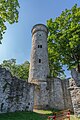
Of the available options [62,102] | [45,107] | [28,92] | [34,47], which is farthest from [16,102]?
[34,47]

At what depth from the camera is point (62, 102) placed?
23969 mm

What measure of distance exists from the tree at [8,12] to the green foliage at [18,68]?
20661 mm

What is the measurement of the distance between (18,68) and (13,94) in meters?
18.7

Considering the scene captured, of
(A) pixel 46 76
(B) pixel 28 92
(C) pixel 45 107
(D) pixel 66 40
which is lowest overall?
(C) pixel 45 107

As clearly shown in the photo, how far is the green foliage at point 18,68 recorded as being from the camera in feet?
113

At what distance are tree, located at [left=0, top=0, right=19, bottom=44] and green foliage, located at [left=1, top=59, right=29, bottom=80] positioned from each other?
20.7 meters

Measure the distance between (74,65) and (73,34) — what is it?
13.9 ft

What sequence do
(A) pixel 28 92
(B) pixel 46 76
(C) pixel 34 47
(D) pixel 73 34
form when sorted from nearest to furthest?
(A) pixel 28 92, (D) pixel 73 34, (B) pixel 46 76, (C) pixel 34 47

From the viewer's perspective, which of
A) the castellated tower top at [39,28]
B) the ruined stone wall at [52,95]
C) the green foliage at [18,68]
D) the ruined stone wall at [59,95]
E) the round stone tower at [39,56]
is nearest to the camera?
the ruined stone wall at [52,95]

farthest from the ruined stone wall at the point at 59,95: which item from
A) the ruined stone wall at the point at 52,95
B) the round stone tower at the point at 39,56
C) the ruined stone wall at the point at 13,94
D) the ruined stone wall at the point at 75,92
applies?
the ruined stone wall at the point at 75,92

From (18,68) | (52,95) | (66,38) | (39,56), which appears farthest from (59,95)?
(18,68)

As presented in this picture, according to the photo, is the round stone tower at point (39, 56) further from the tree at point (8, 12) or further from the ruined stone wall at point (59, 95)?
the tree at point (8, 12)

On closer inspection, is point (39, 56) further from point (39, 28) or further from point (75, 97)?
point (75, 97)

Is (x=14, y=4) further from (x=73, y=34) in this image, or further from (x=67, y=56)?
(x=67, y=56)
